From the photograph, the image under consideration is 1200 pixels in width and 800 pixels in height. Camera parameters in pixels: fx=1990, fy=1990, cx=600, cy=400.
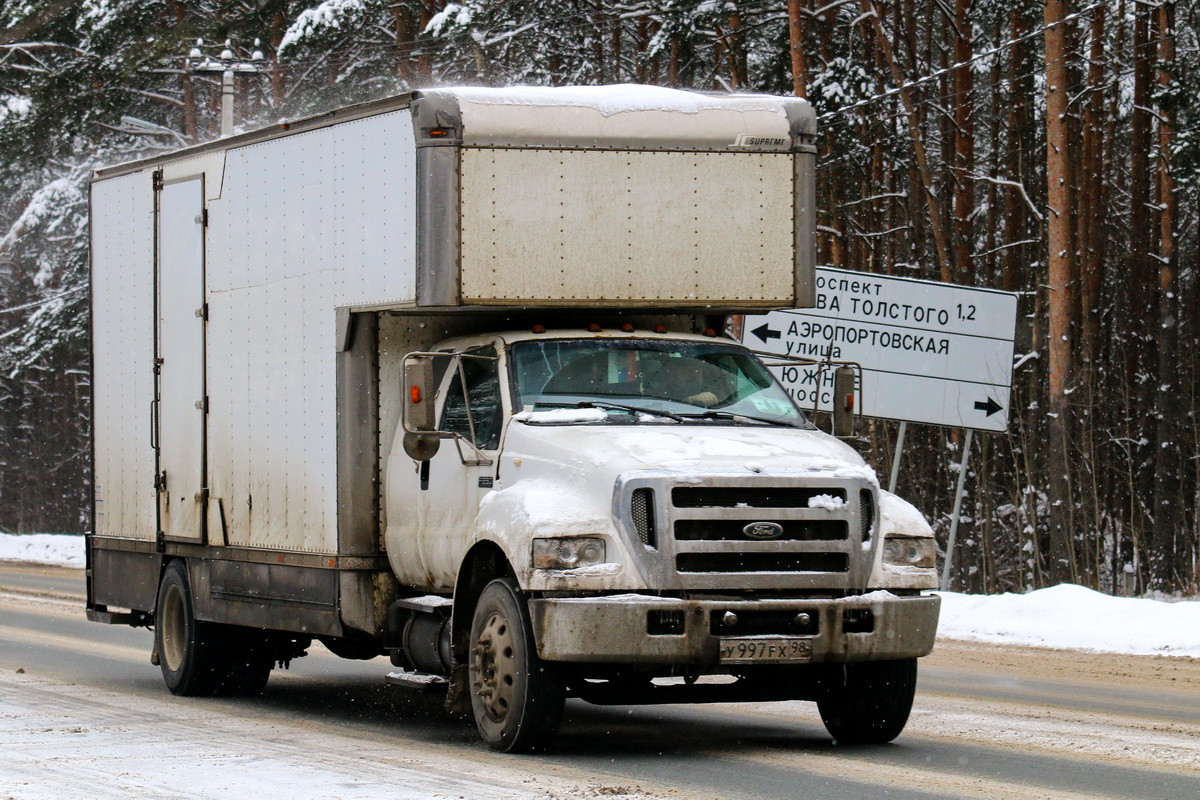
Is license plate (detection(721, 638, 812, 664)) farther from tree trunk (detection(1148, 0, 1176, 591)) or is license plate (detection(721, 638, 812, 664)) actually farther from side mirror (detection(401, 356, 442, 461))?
tree trunk (detection(1148, 0, 1176, 591))

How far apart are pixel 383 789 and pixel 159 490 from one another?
566 cm

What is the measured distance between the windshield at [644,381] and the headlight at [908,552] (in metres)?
1.02

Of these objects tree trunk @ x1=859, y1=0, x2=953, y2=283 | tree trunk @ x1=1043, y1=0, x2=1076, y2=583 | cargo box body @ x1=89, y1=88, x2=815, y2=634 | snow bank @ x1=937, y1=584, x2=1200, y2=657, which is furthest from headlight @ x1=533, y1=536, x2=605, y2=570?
tree trunk @ x1=859, y1=0, x2=953, y2=283

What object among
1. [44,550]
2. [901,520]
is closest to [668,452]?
[901,520]

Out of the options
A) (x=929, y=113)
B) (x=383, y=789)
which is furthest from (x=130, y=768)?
(x=929, y=113)

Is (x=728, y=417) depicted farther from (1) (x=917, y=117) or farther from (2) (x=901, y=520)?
(1) (x=917, y=117)

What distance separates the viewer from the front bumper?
8.97m

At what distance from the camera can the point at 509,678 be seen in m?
9.42

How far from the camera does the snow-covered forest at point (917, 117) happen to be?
29578 mm

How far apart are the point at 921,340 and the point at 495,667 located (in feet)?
41.3

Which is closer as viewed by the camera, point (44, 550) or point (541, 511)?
point (541, 511)

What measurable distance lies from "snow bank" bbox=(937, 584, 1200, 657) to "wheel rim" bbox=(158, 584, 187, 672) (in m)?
6.55

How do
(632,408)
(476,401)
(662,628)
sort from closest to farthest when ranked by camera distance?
(662,628) < (632,408) < (476,401)

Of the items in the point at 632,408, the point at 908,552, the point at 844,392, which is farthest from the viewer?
the point at 844,392
